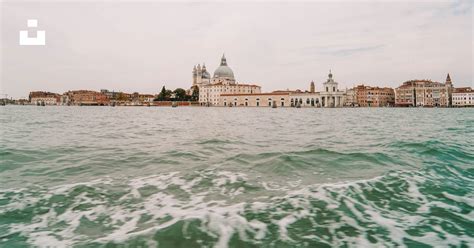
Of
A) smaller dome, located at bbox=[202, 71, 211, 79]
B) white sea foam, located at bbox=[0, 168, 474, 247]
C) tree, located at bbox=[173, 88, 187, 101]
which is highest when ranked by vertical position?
smaller dome, located at bbox=[202, 71, 211, 79]

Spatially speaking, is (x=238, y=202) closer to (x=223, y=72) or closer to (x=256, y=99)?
(x=256, y=99)

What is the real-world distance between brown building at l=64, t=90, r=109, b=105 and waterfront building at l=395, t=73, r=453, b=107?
89172 mm

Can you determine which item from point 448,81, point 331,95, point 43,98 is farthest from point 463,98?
point 43,98

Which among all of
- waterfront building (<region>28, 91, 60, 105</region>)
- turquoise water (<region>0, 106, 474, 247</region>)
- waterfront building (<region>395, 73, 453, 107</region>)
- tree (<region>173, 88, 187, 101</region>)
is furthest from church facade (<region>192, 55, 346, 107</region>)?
turquoise water (<region>0, 106, 474, 247</region>)

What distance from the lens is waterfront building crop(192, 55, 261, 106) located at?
9050cm

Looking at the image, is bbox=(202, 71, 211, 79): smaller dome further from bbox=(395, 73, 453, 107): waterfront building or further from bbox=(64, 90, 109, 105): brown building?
bbox=(395, 73, 453, 107): waterfront building

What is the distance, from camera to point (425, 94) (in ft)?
265

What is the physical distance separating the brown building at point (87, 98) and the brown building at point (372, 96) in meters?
78.6

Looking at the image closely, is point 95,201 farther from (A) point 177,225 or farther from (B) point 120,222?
(A) point 177,225

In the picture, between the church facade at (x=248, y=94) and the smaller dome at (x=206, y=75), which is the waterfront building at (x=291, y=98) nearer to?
the church facade at (x=248, y=94)

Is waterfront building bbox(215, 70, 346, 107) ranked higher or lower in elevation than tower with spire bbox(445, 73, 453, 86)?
lower

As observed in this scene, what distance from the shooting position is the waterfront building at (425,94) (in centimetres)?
7944

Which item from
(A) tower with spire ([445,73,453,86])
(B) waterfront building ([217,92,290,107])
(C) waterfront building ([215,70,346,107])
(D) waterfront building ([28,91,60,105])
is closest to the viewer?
(C) waterfront building ([215,70,346,107])

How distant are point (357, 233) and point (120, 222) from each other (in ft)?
6.39
